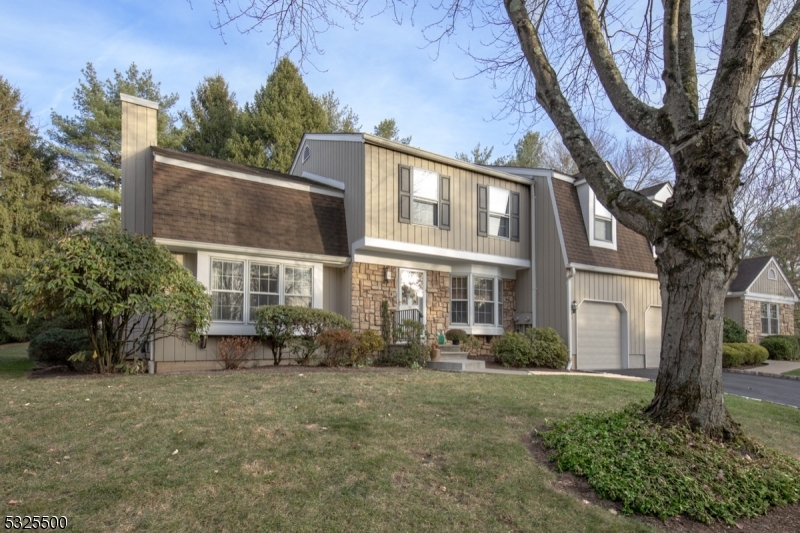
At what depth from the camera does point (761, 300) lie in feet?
73.0

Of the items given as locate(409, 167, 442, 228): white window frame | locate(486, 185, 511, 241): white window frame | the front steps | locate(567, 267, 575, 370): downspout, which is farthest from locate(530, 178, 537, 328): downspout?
locate(409, 167, 442, 228): white window frame

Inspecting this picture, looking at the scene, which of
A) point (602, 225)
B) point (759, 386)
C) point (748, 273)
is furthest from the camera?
point (748, 273)

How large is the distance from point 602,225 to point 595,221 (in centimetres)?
35

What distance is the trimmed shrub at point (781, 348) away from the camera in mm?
19719

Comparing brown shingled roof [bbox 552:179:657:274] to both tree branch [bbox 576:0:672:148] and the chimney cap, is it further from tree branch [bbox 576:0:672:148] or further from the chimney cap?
the chimney cap

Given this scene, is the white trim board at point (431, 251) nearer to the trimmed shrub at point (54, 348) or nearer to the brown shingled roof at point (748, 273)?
the trimmed shrub at point (54, 348)

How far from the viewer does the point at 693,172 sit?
5141 millimetres

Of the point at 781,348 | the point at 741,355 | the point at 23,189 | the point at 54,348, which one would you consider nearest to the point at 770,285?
the point at 781,348

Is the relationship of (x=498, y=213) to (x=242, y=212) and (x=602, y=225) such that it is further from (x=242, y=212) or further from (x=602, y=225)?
(x=242, y=212)

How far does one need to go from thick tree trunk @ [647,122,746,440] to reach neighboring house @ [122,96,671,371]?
298 inches

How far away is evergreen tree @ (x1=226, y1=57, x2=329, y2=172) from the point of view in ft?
82.2

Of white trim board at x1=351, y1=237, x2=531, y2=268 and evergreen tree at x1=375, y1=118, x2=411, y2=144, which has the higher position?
evergreen tree at x1=375, y1=118, x2=411, y2=144

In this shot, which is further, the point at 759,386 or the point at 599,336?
the point at 599,336

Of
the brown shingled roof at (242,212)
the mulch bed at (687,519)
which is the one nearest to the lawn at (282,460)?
the mulch bed at (687,519)
